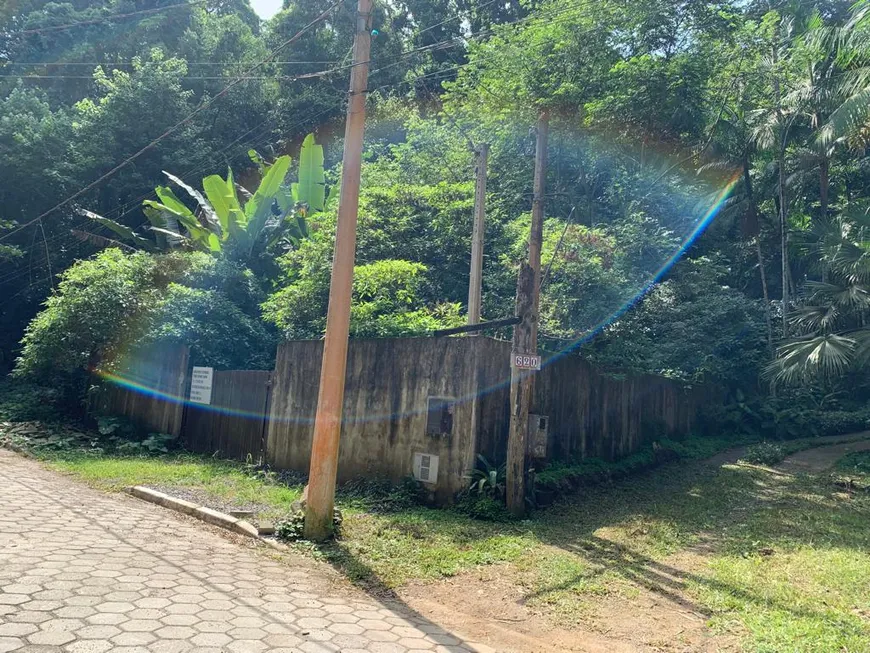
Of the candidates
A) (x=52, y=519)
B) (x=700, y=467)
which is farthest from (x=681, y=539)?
(x=52, y=519)

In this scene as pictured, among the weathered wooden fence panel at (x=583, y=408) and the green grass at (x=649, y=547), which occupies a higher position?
the weathered wooden fence panel at (x=583, y=408)

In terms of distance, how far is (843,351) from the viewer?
12.2 m

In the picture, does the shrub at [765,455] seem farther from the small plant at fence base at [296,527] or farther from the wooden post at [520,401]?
the small plant at fence base at [296,527]

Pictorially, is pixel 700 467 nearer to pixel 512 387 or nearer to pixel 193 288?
pixel 512 387

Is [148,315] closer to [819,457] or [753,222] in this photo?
[819,457]

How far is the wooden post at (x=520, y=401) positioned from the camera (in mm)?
8000

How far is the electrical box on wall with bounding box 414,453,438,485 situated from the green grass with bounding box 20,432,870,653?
482mm

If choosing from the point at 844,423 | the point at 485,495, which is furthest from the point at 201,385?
the point at 844,423

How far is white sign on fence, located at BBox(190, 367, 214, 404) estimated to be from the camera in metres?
12.8

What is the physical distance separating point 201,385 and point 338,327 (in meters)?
7.42

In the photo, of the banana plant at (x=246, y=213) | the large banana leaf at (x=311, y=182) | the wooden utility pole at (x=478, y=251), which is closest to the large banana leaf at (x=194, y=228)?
the banana plant at (x=246, y=213)

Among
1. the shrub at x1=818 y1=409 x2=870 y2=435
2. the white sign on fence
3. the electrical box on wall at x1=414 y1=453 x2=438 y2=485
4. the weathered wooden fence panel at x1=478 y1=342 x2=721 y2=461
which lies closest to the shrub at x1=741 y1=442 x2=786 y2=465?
the weathered wooden fence panel at x1=478 y1=342 x2=721 y2=461

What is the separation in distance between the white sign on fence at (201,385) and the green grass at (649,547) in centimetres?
216

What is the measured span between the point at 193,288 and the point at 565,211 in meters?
9.55
